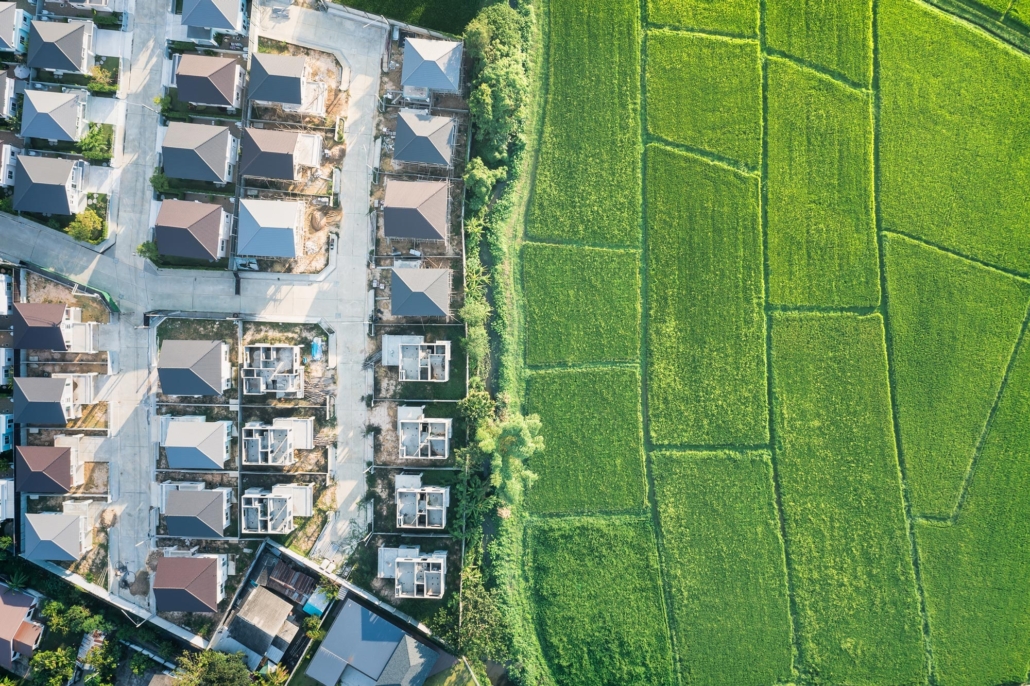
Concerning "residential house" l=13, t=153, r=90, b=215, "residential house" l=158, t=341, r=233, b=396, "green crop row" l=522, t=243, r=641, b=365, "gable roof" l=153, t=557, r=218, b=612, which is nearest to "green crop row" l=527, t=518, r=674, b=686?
"green crop row" l=522, t=243, r=641, b=365

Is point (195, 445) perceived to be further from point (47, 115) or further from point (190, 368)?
point (47, 115)

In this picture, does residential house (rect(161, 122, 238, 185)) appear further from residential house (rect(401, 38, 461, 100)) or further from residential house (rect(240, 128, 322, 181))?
residential house (rect(401, 38, 461, 100))

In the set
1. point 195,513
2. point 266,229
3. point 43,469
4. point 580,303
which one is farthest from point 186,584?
point 580,303

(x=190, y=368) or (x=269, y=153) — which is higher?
(x=269, y=153)

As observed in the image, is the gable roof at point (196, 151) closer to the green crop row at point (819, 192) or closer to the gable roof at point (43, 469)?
the gable roof at point (43, 469)

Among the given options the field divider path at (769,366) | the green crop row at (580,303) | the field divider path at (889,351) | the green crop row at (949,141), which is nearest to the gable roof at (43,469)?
the green crop row at (580,303)

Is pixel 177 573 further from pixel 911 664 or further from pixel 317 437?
pixel 911 664
